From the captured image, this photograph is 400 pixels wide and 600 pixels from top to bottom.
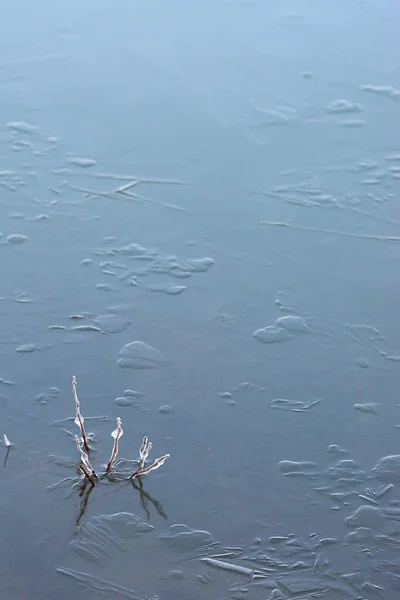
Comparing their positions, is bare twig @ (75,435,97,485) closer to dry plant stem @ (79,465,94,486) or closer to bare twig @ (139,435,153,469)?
dry plant stem @ (79,465,94,486)

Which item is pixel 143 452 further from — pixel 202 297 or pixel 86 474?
pixel 202 297

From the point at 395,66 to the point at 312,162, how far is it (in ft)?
5.57

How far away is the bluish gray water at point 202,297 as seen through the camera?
3.29 metres

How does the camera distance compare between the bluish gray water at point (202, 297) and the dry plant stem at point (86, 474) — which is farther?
the dry plant stem at point (86, 474)

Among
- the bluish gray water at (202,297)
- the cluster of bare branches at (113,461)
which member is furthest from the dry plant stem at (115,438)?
the bluish gray water at (202,297)

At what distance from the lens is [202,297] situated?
4.54 meters

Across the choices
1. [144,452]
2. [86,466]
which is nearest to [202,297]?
[144,452]

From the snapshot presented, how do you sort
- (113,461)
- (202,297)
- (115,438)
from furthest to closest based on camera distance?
(202,297)
(113,461)
(115,438)

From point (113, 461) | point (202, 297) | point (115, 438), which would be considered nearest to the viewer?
point (115, 438)

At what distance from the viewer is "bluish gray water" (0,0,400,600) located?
3.29 meters

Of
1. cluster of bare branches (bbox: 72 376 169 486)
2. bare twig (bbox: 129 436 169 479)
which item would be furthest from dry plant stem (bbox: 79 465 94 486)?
bare twig (bbox: 129 436 169 479)

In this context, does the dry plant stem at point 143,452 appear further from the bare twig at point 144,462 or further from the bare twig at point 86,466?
the bare twig at point 86,466

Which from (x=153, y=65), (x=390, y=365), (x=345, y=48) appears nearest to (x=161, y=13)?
(x=153, y=65)

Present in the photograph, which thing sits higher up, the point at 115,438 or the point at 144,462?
the point at 115,438
